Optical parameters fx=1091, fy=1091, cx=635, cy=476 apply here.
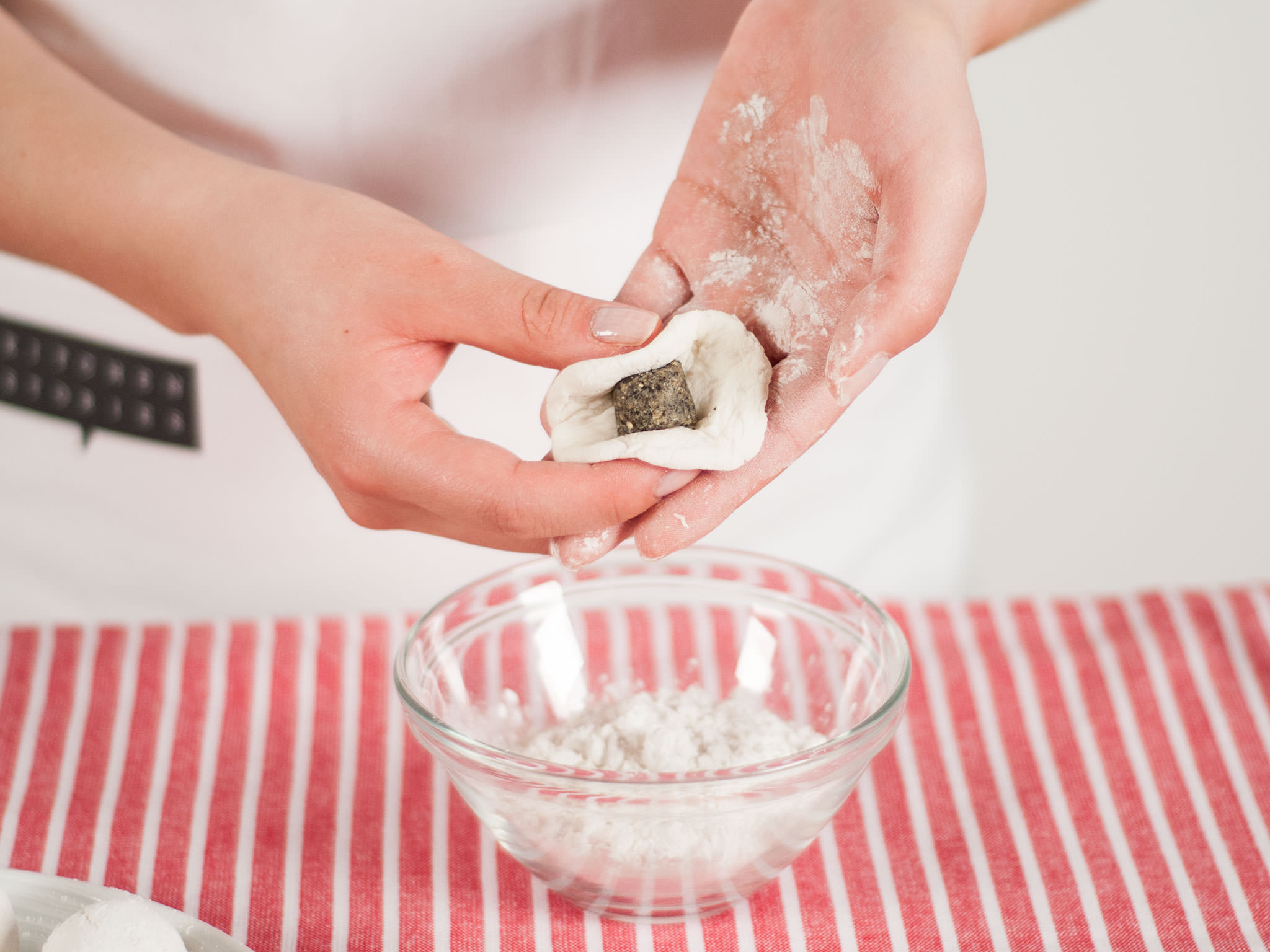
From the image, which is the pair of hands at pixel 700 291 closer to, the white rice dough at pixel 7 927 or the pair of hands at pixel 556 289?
the pair of hands at pixel 556 289

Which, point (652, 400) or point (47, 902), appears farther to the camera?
point (652, 400)

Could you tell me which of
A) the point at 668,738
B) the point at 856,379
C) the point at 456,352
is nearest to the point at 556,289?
the point at 856,379

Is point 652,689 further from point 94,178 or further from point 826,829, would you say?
point 94,178

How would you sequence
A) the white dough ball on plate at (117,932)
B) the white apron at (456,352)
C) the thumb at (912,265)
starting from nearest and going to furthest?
the white dough ball on plate at (117,932), the thumb at (912,265), the white apron at (456,352)

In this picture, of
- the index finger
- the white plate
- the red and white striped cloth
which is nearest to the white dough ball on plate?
the white plate

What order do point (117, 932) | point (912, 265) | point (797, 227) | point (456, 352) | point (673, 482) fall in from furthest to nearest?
point (456, 352) → point (797, 227) → point (673, 482) → point (912, 265) → point (117, 932)

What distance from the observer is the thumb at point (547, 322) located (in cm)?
85

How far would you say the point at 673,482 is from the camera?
91 cm

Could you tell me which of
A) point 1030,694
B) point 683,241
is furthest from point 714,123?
point 1030,694

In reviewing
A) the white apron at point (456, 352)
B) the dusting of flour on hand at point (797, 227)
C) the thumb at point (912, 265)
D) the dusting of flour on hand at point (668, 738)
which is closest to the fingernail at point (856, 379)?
the thumb at point (912, 265)

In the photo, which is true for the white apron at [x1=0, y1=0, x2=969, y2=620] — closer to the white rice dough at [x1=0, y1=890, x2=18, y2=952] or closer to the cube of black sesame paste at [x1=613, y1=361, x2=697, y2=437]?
the cube of black sesame paste at [x1=613, y1=361, x2=697, y2=437]

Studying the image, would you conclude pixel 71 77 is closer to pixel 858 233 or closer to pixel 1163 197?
pixel 858 233

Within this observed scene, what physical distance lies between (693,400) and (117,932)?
2.00 feet

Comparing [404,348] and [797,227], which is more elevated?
[797,227]
